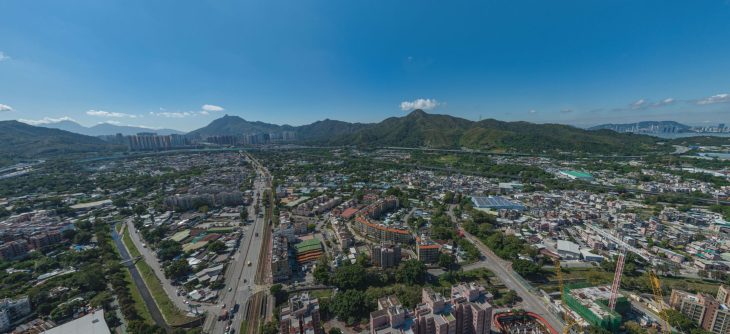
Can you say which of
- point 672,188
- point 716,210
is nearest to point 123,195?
point 716,210

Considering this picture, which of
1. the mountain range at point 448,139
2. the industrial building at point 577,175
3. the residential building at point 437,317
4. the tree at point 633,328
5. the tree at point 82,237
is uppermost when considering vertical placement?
the mountain range at point 448,139

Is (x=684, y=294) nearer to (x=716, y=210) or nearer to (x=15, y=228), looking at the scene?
(x=716, y=210)

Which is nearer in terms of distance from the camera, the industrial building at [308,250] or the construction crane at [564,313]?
the construction crane at [564,313]

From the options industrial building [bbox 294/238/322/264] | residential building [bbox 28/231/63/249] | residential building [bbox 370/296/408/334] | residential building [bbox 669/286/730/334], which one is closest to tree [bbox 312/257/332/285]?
industrial building [bbox 294/238/322/264]

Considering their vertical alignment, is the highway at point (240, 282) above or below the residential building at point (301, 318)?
A: below

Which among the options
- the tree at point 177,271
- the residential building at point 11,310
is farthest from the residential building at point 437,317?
the residential building at point 11,310

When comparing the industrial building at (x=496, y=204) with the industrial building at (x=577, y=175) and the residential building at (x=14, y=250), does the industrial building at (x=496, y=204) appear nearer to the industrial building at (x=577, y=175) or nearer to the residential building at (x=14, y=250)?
the industrial building at (x=577, y=175)

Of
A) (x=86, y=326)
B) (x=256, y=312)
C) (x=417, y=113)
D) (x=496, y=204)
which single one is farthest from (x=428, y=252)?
(x=417, y=113)

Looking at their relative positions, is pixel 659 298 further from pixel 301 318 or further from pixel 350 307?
pixel 301 318
